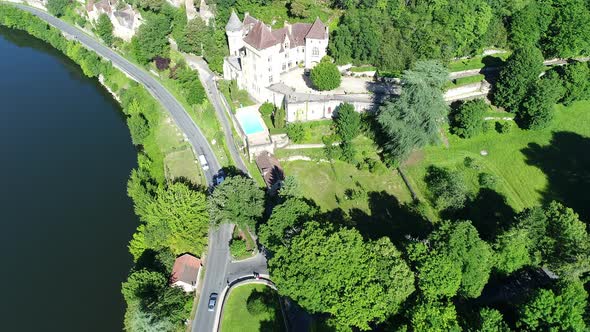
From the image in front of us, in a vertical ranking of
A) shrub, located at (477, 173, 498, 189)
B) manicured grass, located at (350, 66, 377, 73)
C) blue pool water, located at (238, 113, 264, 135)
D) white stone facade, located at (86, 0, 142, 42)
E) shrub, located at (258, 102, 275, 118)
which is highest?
white stone facade, located at (86, 0, 142, 42)

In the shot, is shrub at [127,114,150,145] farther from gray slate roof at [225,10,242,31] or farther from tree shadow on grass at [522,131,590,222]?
tree shadow on grass at [522,131,590,222]

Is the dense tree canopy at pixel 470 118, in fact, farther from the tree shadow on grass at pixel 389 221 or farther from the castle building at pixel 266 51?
the castle building at pixel 266 51

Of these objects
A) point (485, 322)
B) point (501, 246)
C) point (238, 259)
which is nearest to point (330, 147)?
point (238, 259)

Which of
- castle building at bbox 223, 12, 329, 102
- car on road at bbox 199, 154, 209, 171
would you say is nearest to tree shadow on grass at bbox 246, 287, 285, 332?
car on road at bbox 199, 154, 209, 171

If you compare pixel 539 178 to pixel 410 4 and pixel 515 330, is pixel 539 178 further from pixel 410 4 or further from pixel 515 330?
pixel 410 4

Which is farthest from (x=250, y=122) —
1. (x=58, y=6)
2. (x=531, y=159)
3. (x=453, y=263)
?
(x=58, y=6)

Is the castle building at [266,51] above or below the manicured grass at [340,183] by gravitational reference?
above

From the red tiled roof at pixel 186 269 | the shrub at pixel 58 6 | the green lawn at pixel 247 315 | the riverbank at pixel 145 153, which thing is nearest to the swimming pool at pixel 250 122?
the riverbank at pixel 145 153
